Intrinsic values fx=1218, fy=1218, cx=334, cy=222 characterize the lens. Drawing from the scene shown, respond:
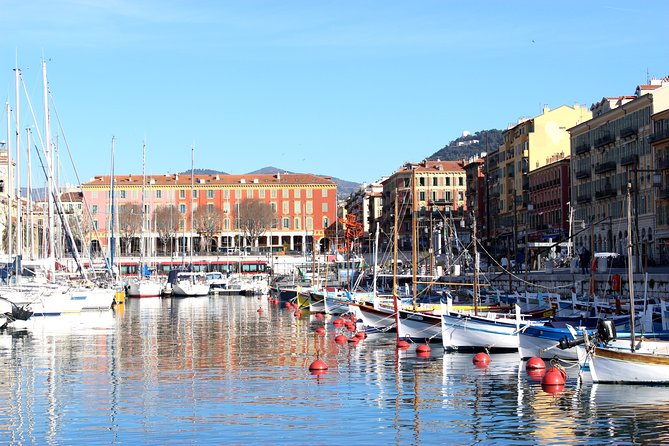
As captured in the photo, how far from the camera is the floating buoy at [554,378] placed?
34.4 m

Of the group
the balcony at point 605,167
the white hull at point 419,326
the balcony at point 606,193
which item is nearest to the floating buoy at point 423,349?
the white hull at point 419,326

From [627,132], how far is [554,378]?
75.9 m

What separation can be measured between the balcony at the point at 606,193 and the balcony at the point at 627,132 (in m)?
5.13

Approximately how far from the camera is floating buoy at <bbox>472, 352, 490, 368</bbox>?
41.0 meters

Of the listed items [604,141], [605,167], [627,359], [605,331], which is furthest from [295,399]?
[604,141]

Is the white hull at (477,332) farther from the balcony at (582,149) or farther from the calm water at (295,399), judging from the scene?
the balcony at (582,149)

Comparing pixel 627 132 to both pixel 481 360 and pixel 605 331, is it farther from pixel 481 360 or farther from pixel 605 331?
pixel 605 331

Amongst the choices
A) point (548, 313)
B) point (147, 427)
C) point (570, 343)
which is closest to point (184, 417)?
point (147, 427)

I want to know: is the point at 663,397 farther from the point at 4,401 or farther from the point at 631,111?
the point at 631,111

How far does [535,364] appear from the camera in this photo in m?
38.8

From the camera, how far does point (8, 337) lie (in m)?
57.1

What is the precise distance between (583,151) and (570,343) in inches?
3404

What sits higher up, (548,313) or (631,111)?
(631,111)

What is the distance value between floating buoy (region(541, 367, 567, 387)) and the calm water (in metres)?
0.43
